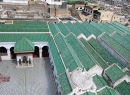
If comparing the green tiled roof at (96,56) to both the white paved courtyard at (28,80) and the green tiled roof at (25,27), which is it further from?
the green tiled roof at (25,27)

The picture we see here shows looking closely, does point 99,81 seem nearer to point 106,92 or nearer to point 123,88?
point 106,92

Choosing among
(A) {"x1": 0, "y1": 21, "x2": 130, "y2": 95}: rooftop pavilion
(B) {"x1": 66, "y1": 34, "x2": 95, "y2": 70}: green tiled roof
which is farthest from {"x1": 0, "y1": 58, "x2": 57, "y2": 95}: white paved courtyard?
(B) {"x1": 66, "y1": 34, "x2": 95, "y2": 70}: green tiled roof

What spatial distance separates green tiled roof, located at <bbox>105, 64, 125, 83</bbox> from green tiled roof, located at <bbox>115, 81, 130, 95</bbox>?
84 centimetres

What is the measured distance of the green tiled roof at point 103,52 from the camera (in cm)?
2628

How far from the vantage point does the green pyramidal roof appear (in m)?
27.9

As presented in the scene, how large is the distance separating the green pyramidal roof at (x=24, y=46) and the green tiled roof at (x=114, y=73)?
42.0ft

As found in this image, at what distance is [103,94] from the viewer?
19.1 metres

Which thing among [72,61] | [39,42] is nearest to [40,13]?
[39,42]

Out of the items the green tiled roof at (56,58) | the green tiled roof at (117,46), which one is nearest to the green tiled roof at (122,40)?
the green tiled roof at (117,46)

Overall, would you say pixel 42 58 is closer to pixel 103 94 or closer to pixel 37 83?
pixel 37 83

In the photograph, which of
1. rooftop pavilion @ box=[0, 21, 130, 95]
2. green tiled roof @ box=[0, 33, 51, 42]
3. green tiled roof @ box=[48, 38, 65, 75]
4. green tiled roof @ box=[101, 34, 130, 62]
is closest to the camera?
rooftop pavilion @ box=[0, 21, 130, 95]

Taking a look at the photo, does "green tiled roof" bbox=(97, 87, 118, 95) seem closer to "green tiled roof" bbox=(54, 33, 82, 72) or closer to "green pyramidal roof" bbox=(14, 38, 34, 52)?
"green tiled roof" bbox=(54, 33, 82, 72)

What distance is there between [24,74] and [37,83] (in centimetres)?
308

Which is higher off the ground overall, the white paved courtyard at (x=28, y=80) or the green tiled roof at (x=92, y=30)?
the green tiled roof at (x=92, y=30)
